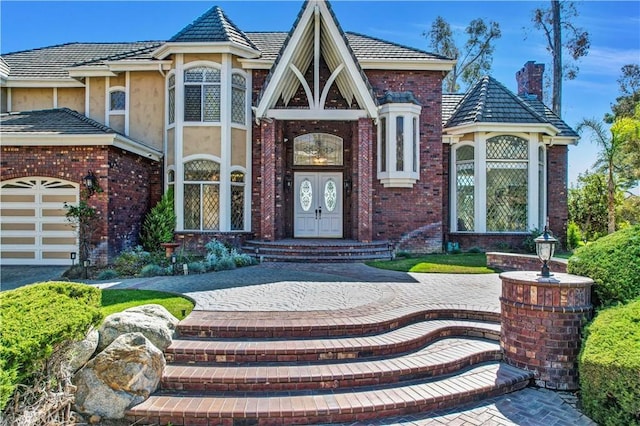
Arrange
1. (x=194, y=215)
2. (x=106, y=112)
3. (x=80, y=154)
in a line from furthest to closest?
(x=106, y=112) → (x=194, y=215) → (x=80, y=154)

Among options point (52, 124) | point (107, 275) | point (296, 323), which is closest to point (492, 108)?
point (296, 323)

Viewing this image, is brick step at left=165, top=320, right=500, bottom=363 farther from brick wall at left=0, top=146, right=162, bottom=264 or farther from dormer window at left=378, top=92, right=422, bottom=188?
dormer window at left=378, top=92, right=422, bottom=188

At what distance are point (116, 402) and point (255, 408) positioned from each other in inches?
56.6

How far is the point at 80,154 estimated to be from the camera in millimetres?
10562

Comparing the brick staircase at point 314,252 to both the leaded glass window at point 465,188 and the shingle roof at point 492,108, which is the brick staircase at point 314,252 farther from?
the shingle roof at point 492,108

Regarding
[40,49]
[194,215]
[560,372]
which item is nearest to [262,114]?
[194,215]

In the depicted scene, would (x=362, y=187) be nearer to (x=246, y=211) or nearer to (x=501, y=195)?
(x=246, y=211)

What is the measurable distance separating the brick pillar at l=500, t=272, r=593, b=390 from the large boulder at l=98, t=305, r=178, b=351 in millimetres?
4461

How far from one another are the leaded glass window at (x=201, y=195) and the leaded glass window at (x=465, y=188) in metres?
8.83

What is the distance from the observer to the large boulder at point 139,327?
437 centimetres

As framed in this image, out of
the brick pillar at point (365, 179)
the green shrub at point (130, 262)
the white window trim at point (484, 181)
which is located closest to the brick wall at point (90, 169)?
the green shrub at point (130, 262)

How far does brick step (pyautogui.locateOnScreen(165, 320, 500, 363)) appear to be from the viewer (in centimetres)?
452

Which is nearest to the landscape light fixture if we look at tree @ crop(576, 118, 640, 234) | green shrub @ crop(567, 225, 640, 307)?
green shrub @ crop(567, 225, 640, 307)

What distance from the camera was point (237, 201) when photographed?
42.4 feet
